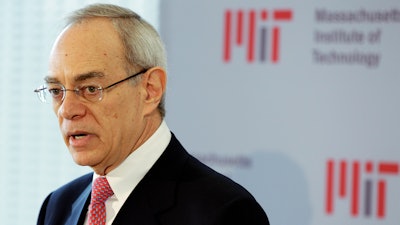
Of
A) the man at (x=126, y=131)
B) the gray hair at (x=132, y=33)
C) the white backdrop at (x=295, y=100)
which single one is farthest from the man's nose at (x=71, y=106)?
the white backdrop at (x=295, y=100)

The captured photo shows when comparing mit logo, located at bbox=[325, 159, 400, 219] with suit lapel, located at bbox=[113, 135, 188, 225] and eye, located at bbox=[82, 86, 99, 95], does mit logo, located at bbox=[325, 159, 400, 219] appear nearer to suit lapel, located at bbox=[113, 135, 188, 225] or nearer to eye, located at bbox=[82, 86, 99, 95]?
suit lapel, located at bbox=[113, 135, 188, 225]

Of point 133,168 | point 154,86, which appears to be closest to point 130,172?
point 133,168

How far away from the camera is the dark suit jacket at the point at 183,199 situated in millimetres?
1957

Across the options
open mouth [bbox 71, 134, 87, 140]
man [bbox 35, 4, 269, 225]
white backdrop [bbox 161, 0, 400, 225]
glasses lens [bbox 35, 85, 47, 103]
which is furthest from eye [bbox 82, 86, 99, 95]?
white backdrop [bbox 161, 0, 400, 225]

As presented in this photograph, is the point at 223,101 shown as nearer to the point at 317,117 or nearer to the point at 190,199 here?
the point at 317,117

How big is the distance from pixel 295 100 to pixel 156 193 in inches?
47.1

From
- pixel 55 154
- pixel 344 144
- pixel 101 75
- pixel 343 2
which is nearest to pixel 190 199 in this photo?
pixel 101 75

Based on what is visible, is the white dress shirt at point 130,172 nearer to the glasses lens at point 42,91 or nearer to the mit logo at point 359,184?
the glasses lens at point 42,91

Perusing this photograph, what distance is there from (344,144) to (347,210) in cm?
27

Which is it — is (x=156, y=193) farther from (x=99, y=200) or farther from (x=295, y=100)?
(x=295, y=100)

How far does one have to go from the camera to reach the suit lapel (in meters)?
2.02

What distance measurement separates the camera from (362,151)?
2.97m

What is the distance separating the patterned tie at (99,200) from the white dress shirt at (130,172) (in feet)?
0.05

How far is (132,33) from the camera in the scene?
2072 mm
